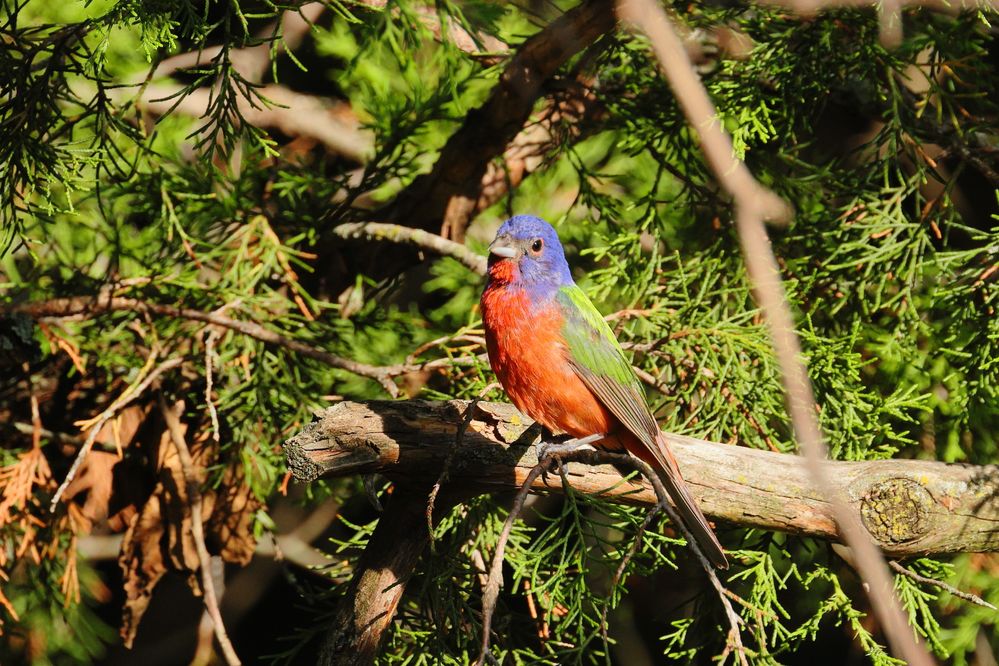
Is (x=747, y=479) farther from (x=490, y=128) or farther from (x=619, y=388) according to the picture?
(x=490, y=128)

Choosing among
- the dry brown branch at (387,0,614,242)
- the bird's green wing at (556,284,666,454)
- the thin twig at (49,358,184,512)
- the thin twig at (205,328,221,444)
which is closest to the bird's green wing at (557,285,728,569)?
the bird's green wing at (556,284,666,454)

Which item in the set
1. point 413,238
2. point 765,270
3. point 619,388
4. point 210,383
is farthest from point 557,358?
point 765,270

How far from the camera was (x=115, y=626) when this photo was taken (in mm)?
4734

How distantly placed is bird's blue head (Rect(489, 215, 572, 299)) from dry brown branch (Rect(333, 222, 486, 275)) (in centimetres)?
42

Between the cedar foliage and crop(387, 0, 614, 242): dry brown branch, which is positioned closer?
the cedar foliage

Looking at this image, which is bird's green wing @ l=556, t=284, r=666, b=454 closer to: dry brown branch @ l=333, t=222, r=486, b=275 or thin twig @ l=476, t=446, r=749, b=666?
thin twig @ l=476, t=446, r=749, b=666

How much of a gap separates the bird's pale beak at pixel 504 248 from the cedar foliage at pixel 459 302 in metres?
0.40

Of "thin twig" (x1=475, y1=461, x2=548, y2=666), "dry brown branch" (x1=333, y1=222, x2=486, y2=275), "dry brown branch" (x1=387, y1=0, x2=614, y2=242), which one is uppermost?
"dry brown branch" (x1=387, y1=0, x2=614, y2=242)

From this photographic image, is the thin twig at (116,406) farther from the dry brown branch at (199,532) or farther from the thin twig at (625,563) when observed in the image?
the thin twig at (625,563)

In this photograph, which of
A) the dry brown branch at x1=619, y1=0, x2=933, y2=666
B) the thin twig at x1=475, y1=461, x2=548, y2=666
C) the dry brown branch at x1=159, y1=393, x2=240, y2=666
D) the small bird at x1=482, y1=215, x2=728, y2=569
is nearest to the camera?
the dry brown branch at x1=619, y1=0, x2=933, y2=666

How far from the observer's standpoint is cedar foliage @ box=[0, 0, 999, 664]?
3.23 metres

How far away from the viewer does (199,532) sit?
351cm

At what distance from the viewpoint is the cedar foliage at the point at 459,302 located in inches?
127

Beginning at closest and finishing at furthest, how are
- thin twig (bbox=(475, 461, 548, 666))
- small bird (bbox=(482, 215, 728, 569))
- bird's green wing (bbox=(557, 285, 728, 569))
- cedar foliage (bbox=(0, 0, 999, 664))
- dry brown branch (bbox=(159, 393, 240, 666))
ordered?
thin twig (bbox=(475, 461, 548, 666)), bird's green wing (bbox=(557, 285, 728, 569)), small bird (bbox=(482, 215, 728, 569)), cedar foliage (bbox=(0, 0, 999, 664)), dry brown branch (bbox=(159, 393, 240, 666))
